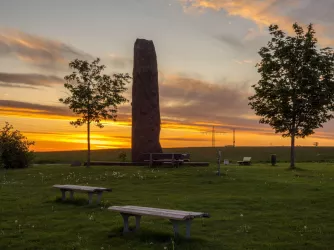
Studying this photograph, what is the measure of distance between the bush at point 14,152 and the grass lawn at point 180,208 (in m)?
18.1

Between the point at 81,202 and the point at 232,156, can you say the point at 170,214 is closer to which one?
the point at 81,202

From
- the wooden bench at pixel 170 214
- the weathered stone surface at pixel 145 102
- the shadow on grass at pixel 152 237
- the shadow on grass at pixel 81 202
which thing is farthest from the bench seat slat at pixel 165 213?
the weathered stone surface at pixel 145 102

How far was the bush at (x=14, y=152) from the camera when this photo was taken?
51281 mm

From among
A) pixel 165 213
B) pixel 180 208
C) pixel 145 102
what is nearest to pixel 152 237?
pixel 165 213

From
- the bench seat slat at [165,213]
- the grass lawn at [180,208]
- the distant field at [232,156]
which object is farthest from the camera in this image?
the distant field at [232,156]

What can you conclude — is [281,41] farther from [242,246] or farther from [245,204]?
[242,246]

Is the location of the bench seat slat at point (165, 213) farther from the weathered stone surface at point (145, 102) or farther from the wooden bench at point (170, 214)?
the weathered stone surface at point (145, 102)

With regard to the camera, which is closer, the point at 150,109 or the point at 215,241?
the point at 215,241

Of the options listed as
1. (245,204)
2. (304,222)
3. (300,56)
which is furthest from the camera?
(300,56)

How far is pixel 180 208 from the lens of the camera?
20.4m

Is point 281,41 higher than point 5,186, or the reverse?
point 281,41

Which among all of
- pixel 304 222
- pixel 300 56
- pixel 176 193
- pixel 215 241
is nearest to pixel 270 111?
pixel 300 56

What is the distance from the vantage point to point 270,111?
5197 cm

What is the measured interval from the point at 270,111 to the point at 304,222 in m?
35.5
